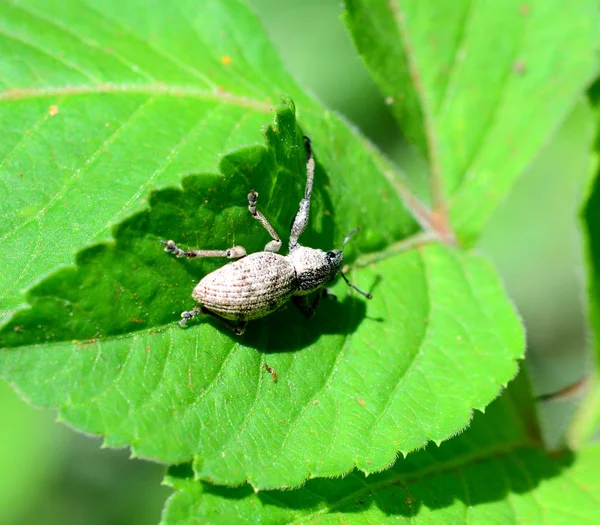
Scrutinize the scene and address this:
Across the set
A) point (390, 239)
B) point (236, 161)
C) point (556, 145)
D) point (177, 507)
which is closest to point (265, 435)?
point (177, 507)

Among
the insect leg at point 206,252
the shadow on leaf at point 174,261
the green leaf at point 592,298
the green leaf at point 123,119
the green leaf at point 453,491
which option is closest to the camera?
the shadow on leaf at point 174,261

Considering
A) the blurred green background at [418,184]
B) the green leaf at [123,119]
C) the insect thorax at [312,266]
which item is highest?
the green leaf at [123,119]

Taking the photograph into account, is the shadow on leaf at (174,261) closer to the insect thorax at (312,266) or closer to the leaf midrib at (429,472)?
the insect thorax at (312,266)

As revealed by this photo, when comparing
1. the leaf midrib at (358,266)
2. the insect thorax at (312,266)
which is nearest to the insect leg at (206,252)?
the leaf midrib at (358,266)

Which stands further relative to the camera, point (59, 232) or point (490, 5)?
point (490, 5)

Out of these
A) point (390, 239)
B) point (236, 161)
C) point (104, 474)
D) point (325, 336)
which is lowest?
point (104, 474)

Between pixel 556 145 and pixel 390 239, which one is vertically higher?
pixel 390 239

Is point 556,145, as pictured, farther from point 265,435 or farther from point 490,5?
point 265,435
